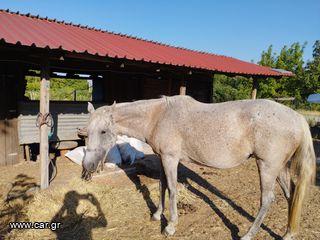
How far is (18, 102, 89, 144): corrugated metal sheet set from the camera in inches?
280

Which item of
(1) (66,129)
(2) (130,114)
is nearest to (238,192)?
(2) (130,114)

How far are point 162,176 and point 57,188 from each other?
2089 millimetres

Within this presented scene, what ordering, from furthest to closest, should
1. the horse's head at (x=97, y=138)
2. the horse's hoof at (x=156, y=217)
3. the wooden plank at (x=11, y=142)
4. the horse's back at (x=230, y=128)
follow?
the wooden plank at (x=11, y=142)
the horse's hoof at (x=156, y=217)
the horse's head at (x=97, y=138)
the horse's back at (x=230, y=128)

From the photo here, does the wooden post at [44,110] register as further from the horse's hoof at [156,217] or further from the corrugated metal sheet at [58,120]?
the corrugated metal sheet at [58,120]

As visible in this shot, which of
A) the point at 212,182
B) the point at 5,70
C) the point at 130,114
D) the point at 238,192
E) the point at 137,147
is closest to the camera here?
the point at 130,114

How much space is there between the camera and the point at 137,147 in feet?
25.9

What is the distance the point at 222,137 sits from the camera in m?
3.55

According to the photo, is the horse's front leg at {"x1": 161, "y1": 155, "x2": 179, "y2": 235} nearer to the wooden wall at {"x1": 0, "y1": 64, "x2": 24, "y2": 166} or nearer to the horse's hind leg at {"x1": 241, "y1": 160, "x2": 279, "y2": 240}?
the horse's hind leg at {"x1": 241, "y1": 160, "x2": 279, "y2": 240}

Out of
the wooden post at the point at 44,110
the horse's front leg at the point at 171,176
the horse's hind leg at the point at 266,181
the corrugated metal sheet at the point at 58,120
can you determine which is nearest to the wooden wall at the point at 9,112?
the corrugated metal sheet at the point at 58,120

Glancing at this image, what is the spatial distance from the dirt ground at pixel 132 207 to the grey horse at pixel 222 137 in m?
0.40

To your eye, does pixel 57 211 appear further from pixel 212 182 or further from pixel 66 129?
pixel 66 129

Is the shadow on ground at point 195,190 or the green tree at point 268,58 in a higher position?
the green tree at point 268,58

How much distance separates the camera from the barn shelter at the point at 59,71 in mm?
5020

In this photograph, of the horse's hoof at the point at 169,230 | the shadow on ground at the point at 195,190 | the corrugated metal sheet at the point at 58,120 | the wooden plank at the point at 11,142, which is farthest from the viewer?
the corrugated metal sheet at the point at 58,120
